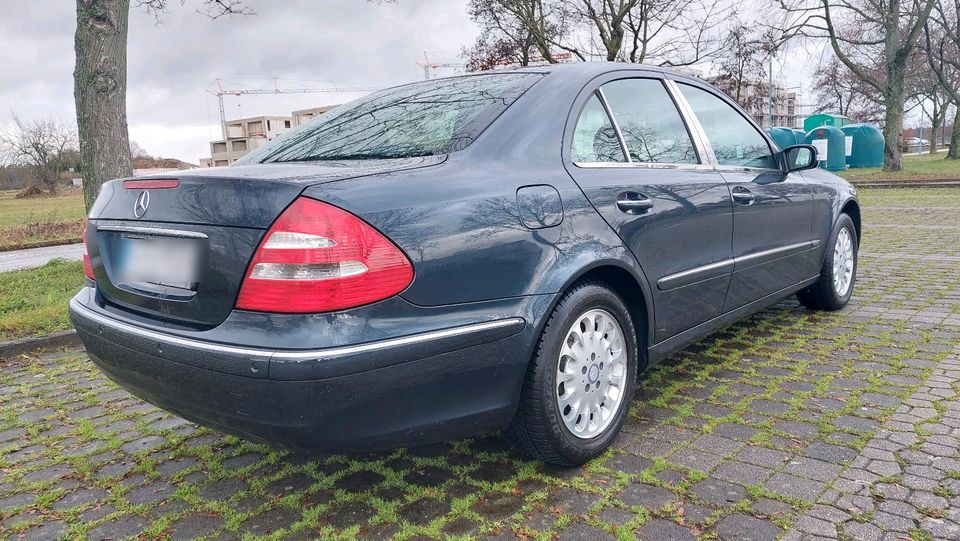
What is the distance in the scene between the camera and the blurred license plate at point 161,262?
2289 millimetres

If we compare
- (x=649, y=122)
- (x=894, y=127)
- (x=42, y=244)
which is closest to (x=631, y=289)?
(x=649, y=122)

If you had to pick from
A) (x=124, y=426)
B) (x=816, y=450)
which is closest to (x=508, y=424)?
(x=816, y=450)

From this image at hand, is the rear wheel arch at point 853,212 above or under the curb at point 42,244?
above

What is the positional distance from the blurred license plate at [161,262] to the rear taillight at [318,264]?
0.29 metres

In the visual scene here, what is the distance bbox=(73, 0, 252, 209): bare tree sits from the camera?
22.0 ft

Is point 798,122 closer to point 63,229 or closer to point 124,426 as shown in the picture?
point 63,229

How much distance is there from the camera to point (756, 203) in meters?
3.91

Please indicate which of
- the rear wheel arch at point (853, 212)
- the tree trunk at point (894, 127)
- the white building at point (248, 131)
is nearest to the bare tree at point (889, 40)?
the tree trunk at point (894, 127)

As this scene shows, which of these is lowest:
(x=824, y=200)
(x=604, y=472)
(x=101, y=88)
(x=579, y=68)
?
(x=604, y=472)

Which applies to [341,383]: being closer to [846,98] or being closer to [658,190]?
[658,190]

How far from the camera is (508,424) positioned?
2533 millimetres

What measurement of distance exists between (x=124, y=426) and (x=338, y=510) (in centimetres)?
162

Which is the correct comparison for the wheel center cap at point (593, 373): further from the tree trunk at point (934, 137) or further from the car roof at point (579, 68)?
the tree trunk at point (934, 137)

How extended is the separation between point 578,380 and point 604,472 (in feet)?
1.24
